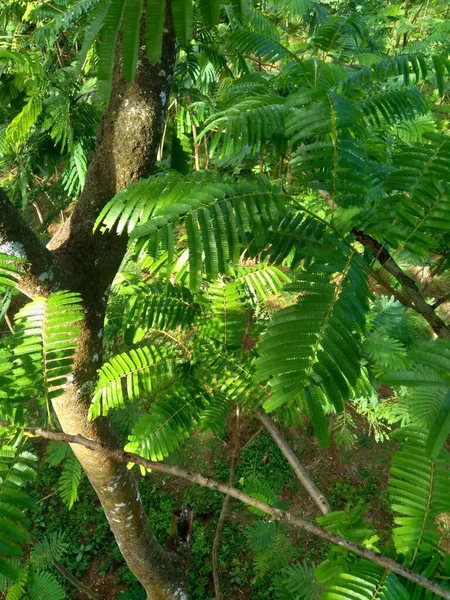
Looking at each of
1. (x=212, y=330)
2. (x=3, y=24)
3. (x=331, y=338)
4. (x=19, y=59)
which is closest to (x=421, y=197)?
(x=331, y=338)

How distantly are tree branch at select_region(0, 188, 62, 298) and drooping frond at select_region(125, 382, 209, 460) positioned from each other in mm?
666

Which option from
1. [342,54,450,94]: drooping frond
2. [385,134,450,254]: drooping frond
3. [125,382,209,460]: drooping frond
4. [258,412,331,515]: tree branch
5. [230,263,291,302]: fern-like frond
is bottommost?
[258,412,331,515]: tree branch

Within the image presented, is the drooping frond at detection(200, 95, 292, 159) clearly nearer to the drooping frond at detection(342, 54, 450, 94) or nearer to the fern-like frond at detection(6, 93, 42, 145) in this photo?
the drooping frond at detection(342, 54, 450, 94)

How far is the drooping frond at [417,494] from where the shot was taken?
1.00 metres

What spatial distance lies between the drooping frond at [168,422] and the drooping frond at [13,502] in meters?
0.37

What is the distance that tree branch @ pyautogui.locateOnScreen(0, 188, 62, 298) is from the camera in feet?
5.15

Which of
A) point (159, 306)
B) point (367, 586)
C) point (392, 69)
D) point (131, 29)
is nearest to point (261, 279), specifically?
point (159, 306)

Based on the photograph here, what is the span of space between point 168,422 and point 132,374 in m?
0.24

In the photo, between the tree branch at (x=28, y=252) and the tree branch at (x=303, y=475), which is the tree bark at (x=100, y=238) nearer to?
the tree branch at (x=28, y=252)

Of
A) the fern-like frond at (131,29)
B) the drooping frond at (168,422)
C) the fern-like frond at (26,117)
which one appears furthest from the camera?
the fern-like frond at (26,117)

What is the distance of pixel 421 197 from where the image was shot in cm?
99

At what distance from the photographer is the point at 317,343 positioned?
0.83 meters

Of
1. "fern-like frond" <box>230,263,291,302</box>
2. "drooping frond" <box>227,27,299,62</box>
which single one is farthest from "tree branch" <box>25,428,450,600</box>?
"drooping frond" <box>227,27,299,62</box>

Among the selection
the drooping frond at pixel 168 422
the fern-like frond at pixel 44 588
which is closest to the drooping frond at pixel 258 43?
the drooping frond at pixel 168 422
